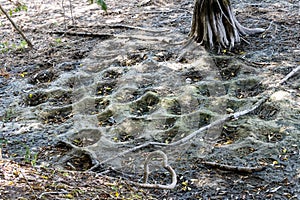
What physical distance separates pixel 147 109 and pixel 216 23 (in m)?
1.56

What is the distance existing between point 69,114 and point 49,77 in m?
1.00

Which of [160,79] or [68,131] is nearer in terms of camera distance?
[68,131]

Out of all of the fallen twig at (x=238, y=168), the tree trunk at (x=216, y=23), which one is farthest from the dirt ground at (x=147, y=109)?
the tree trunk at (x=216, y=23)

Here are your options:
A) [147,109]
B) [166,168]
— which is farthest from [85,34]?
[166,168]

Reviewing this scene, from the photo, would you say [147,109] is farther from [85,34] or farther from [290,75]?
[85,34]

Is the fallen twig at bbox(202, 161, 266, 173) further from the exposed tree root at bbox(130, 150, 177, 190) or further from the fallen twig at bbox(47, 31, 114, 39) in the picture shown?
the fallen twig at bbox(47, 31, 114, 39)

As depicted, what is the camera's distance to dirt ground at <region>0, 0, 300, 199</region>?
118 inches

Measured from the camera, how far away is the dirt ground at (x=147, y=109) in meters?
2.99

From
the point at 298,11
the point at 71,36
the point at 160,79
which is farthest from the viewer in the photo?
the point at 71,36

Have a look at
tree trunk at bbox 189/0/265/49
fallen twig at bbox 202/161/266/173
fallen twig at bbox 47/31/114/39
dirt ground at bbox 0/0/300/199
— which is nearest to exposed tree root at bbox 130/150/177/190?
dirt ground at bbox 0/0/300/199

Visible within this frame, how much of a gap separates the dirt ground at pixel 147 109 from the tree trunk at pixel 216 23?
14 cm

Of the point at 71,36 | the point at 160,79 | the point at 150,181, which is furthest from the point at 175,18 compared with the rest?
the point at 150,181

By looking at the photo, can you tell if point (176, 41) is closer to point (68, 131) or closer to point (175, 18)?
point (175, 18)

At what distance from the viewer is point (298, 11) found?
5844 mm
